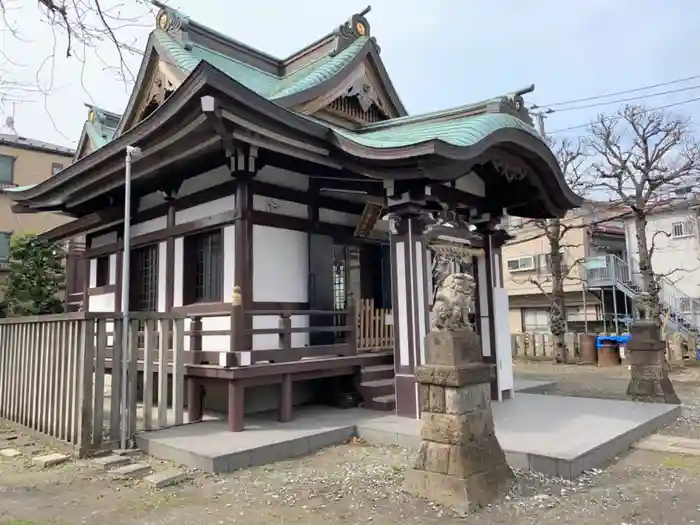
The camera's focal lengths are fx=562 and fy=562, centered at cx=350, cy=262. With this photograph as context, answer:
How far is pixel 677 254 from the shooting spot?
75.8 feet

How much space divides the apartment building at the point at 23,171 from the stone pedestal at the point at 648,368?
1996cm

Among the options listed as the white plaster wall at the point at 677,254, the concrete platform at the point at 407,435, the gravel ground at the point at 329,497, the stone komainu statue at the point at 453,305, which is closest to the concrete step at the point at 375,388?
the concrete platform at the point at 407,435

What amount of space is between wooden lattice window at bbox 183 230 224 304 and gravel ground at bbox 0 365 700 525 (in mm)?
3129

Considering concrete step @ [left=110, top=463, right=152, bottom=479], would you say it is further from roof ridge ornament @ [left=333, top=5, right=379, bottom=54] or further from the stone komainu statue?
roof ridge ornament @ [left=333, top=5, right=379, bottom=54]

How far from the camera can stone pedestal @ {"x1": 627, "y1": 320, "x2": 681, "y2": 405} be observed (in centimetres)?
908

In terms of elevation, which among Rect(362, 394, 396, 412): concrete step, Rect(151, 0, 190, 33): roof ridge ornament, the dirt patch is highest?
Rect(151, 0, 190, 33): roof ridge ornament

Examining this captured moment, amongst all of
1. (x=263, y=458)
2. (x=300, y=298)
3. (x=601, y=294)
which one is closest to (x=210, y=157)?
(x=300, y=298)

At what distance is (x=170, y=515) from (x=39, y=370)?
3700 millimetres

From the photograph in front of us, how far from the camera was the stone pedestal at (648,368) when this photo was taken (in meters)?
9.08

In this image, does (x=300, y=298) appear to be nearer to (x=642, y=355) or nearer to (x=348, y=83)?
(x=348, y=83)

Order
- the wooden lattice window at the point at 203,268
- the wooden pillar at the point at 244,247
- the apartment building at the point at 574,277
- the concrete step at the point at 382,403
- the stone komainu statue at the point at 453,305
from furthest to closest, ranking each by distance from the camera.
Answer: the apartment building at the point at 574,277 < the wooden lattice window at the point at 203,268 < the concrete step at the point at 382,403 < the wooden pillar at the point at 244,247 < the stone komainu statue at the point at 453,305

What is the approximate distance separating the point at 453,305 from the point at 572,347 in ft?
53.1

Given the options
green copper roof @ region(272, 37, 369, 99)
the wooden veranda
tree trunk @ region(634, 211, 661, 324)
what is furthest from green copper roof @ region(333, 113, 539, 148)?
tree trunk @ region(634, 211, 661, 324)

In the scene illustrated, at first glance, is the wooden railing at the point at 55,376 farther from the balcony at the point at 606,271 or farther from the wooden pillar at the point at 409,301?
the balcony at the point at 606,271
